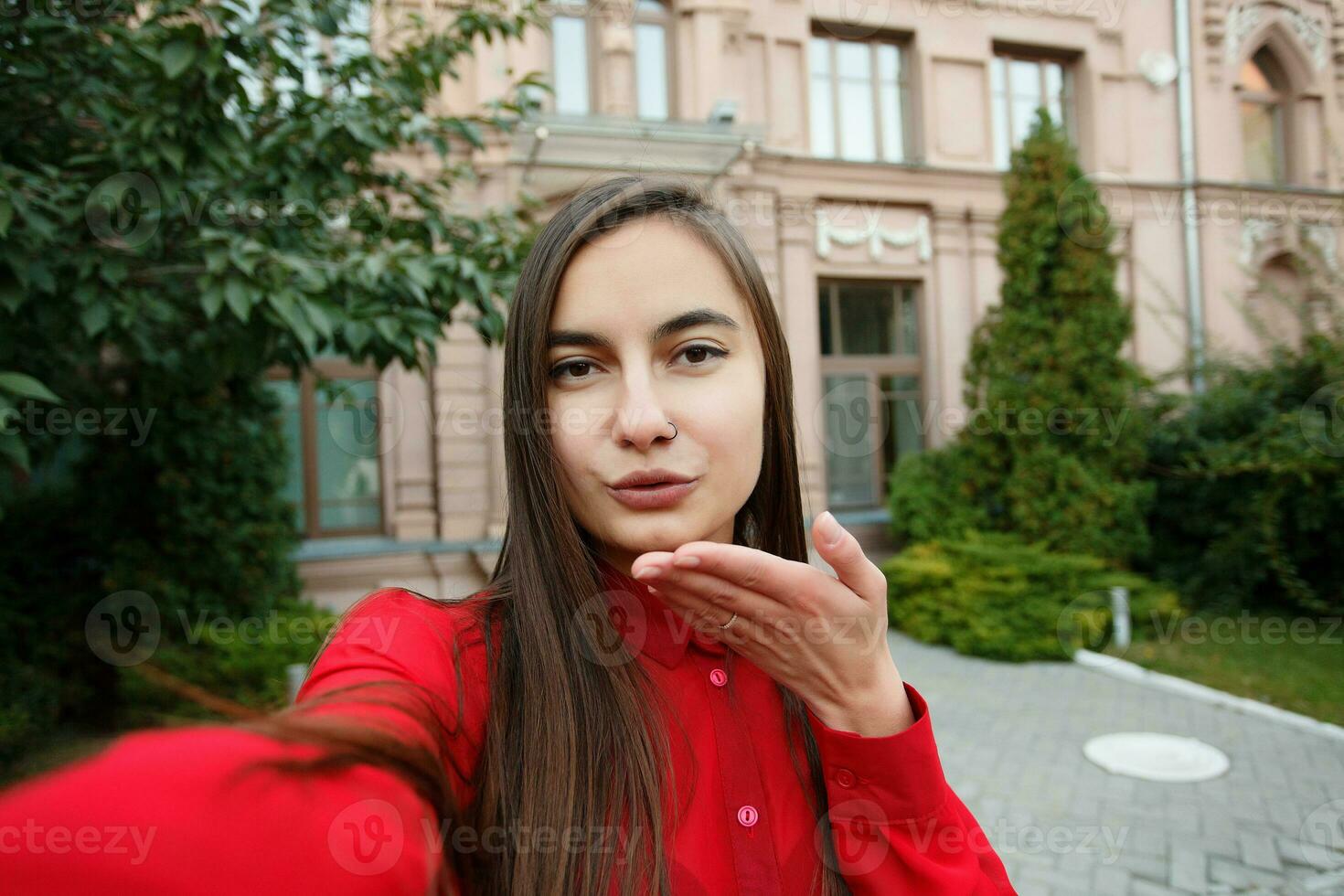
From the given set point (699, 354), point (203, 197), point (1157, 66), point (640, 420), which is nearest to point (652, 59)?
point (1157, 66)

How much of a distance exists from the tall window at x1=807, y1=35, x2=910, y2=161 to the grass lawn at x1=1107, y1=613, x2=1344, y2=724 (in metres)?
6.63

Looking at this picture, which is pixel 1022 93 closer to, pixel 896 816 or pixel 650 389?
pixel 650 389

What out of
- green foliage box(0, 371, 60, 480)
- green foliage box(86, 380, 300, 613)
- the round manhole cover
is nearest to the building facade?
green foliage box(86, 380, 300, 613)

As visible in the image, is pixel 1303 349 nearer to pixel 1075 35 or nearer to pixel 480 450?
pixel 1075 35

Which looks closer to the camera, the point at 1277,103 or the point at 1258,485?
the point at 1258,485

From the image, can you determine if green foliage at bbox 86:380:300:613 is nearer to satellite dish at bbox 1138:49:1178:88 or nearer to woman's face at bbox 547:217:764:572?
woman's face at bbox 547:217:764:572

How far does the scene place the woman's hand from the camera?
858 millimetres

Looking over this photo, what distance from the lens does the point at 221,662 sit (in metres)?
5.30

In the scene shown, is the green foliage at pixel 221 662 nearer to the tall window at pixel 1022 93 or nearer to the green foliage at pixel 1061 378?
the green foliage at pixel 1061 378

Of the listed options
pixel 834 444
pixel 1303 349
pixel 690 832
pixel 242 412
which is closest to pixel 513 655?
pixel 690 832

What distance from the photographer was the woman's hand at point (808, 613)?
0.86 metres

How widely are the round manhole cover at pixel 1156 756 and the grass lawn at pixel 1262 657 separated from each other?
1.31 m

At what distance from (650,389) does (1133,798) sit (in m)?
4.84

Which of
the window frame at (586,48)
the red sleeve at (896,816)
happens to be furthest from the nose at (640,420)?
the window frame at (586,48)
